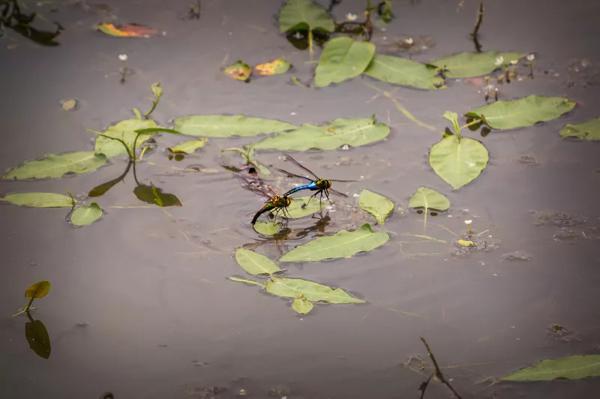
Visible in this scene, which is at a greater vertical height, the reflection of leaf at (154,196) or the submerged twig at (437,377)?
the reflection of leaf at (154,196)

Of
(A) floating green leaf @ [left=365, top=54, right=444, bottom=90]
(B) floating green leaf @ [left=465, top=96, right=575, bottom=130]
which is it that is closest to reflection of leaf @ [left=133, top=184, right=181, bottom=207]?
(A) floating green leaf @ [left=365, top=54, right=444, bottom=90]

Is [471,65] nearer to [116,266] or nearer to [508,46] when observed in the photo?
[508,46]

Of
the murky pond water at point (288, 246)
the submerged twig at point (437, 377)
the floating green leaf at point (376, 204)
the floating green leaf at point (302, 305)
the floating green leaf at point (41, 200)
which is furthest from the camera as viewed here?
the floating green leaf at point (41, 200)

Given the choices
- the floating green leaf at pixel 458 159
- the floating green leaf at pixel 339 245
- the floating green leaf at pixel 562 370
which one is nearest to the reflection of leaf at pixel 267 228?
the floating green leaf at pixel 339 245

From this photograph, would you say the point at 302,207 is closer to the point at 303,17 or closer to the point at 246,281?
Result: the point at 246,281

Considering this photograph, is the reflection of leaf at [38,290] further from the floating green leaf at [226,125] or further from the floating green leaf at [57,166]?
the floating green leaf at [226,125]

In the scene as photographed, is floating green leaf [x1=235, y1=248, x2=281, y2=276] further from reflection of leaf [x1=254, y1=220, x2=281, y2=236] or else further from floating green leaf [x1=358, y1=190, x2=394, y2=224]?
floating green leaf [x1=358, y1=190, x2=394, y2=224]
